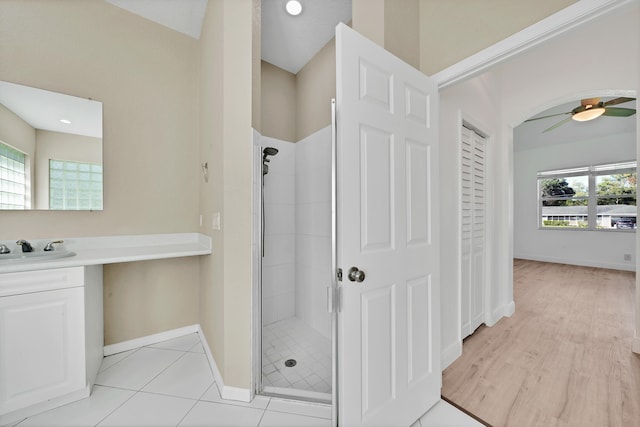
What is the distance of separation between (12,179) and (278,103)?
225cm

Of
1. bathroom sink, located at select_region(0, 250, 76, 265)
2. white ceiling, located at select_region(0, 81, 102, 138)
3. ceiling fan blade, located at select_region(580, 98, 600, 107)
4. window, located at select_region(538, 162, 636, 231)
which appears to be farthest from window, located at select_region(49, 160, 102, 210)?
window, located at select_region(538, 162, 636, 231)

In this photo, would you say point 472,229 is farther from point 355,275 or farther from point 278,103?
point 278,103

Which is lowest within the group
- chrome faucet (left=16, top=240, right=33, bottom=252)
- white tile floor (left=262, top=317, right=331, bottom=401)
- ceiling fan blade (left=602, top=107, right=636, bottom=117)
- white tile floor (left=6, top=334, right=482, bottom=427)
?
white tile floor (left=262, top=317, right=331, bottom=401)

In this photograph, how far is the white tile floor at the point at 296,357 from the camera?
1.78 m

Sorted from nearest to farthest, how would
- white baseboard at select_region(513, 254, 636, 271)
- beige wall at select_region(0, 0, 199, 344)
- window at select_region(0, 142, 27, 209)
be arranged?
window at select_region(0, 142, 27, 209), beige wall at select_region(0, 0, 199, 344), white baseboard at select_region(513, 254, 636, 271)

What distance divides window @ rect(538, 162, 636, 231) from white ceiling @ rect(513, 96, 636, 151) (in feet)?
2.34

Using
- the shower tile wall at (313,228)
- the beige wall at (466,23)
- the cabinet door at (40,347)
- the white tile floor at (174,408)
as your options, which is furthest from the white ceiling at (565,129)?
the cabinet door at (40,347)

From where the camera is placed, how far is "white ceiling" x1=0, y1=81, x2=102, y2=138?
1770mm

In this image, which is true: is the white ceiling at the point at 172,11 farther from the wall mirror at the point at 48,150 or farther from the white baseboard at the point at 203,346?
the white baseboard at the point at 203,346

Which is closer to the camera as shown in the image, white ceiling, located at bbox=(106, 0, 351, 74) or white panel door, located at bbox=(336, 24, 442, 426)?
white panel door, located at bbox=(336, 24, 442, 426)

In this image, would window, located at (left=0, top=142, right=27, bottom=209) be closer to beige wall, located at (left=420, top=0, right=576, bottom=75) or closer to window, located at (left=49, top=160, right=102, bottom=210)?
window, located at (left=49, top=160, right=102, bottom=210)

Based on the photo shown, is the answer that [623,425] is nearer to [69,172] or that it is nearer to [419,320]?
[419,320]

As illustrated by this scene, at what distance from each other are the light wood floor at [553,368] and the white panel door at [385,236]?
0.48 metres

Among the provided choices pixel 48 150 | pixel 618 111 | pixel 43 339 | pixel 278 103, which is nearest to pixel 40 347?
pixel 43 339
